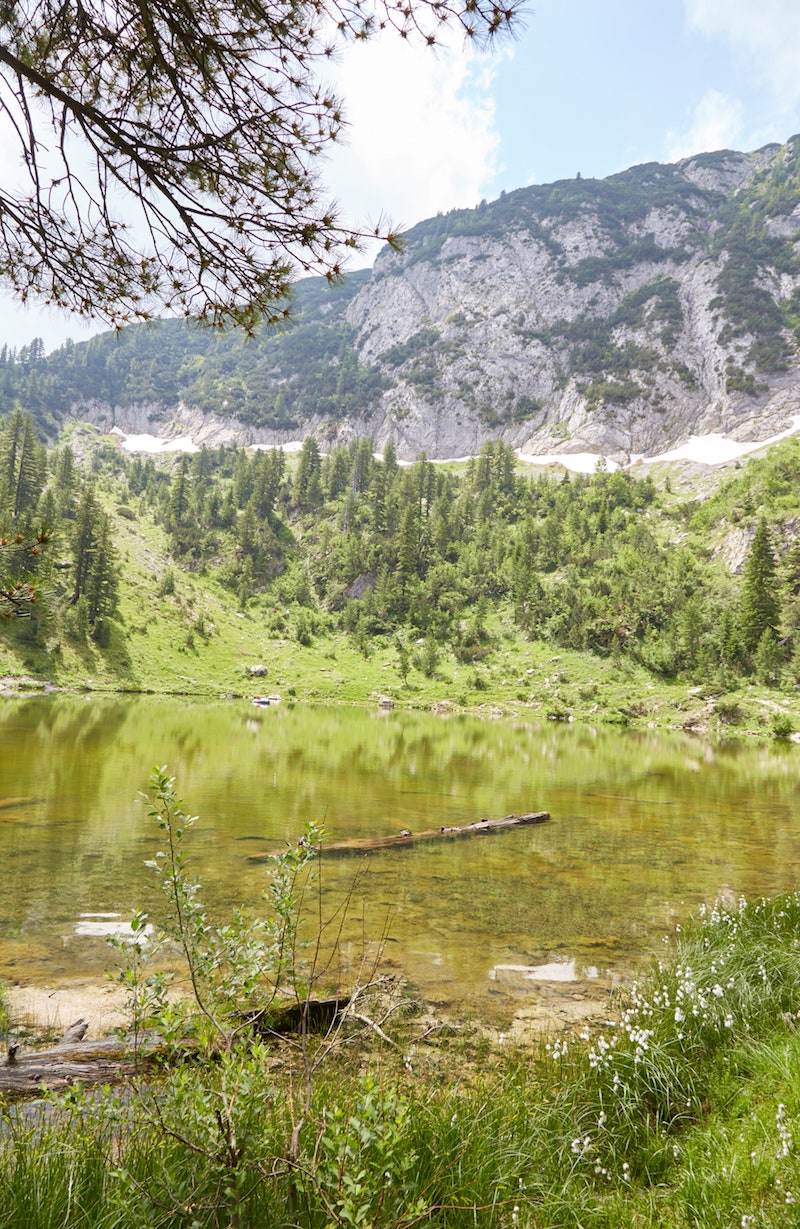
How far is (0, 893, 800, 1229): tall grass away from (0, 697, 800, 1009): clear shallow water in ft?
9.48

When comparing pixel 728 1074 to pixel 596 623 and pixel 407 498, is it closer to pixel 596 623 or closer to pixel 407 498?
pixel 596 623

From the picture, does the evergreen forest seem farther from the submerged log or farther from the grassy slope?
the submerged log

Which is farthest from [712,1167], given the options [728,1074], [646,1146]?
[728,1074]

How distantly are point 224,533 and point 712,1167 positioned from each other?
13047cm

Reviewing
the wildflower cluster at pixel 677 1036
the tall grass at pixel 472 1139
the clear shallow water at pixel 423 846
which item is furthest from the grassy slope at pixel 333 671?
the tall grass at pixel 472 1139

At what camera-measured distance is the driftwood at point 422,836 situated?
15.1m

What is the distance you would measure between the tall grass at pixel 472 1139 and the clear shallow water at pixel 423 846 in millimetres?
2891

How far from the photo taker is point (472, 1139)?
13.6 feet

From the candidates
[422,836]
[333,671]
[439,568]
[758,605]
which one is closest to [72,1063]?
[422,836]

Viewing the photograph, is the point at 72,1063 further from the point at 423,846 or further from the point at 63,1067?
the point at 423,846

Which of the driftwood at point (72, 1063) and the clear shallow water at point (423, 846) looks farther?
the clear shallow water at point (423, 846)

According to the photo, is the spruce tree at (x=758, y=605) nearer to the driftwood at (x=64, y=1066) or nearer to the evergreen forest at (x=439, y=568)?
the evergreen forest at (x=439, y=568)

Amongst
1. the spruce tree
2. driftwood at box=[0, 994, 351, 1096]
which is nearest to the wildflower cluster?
driftwood at box=[0, 994, 351, 1096]

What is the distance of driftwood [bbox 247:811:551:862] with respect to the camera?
1507 centimetres
